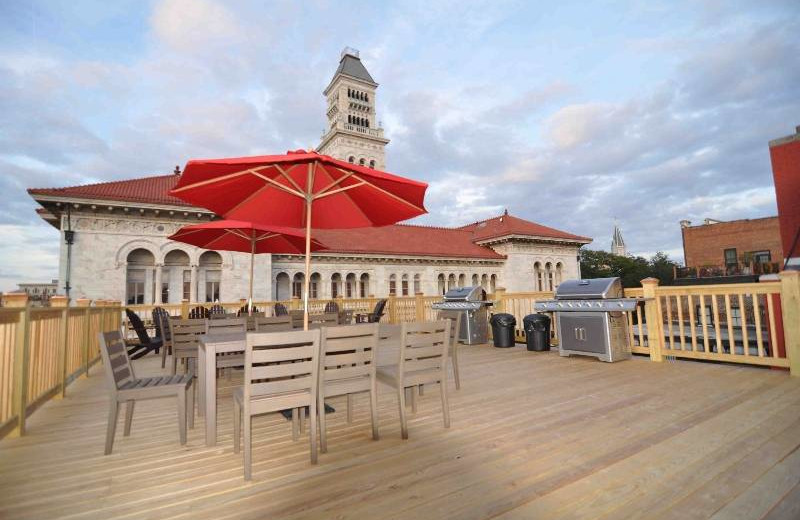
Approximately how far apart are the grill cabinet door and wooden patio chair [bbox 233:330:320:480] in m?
5.27

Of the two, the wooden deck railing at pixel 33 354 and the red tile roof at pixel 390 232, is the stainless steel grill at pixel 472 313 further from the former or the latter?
the red tile roof at pixel 390 232

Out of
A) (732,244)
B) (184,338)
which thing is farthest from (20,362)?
(732,244)

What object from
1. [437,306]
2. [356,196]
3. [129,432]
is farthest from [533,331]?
[129,432]

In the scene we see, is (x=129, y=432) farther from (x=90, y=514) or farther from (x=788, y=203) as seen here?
(x=788, y=203)

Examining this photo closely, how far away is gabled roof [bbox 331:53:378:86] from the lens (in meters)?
45.4

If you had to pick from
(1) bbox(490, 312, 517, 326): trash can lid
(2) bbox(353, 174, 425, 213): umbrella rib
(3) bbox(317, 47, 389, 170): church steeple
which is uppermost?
(3) bbox(317, 47, 389, 170): church steeple

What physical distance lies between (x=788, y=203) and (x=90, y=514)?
582 inches

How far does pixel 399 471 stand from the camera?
232 cm

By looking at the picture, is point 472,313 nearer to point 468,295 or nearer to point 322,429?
point 468,295

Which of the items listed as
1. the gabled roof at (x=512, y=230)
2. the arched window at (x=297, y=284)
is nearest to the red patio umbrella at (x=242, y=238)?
the arched window at (x=297, y=284)

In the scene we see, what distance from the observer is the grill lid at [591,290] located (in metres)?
5.88

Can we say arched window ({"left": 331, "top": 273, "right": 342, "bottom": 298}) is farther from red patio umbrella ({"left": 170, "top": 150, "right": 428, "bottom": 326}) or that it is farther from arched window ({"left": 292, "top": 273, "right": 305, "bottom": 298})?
red patio umbrella ({"left": 170, "top": 150, "right": 428, "bottom": 326})

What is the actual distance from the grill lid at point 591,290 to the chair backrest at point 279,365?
5.10 m

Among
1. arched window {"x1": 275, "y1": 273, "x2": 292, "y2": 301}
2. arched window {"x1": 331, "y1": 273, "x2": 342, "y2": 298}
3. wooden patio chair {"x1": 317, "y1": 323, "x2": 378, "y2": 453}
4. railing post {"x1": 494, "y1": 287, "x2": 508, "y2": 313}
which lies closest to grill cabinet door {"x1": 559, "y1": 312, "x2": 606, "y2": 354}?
railing post {"x1": 494, "y1": 287, "x2": 508, "y2": 313}
